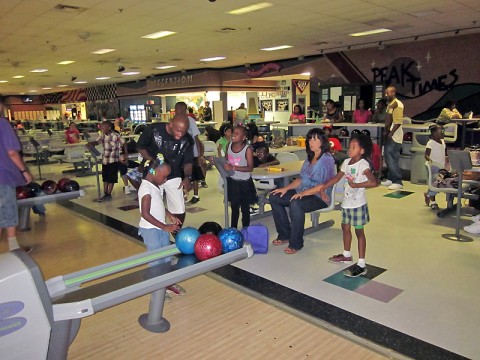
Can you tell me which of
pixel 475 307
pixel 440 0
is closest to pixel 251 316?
pixel 475 307

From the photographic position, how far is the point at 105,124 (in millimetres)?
5891

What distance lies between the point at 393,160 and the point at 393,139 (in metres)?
0.38

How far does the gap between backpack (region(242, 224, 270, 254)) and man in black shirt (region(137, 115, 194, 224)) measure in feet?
1.91

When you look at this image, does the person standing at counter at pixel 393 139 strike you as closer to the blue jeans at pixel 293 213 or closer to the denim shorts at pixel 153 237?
the blue jeans at pixel 293 213

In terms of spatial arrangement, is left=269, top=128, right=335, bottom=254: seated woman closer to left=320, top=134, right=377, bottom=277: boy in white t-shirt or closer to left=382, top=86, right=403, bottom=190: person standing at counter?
left=320, top=134, right=377, bottom=277: boy in white t-shirt

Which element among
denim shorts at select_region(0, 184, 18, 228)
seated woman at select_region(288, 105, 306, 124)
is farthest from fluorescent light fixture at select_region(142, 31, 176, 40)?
denim shorts at select_region(0, 184, 18, 228)

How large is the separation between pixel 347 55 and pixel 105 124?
7679 mm

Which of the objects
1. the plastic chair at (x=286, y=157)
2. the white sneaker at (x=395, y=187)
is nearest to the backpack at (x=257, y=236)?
the plastic chair at (x=286, y=157)

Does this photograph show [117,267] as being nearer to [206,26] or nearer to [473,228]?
[473,228]

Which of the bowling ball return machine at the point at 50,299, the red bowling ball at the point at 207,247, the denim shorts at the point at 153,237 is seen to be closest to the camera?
the bowling ball return machine at the point at 50,299

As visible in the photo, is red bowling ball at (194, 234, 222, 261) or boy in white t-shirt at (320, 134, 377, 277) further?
boy in white t-shirt at (320, 134, 377, 277)

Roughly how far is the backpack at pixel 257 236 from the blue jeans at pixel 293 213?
291mm

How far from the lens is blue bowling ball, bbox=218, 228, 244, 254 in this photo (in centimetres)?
237

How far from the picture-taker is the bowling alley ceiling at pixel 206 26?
6012 mm
